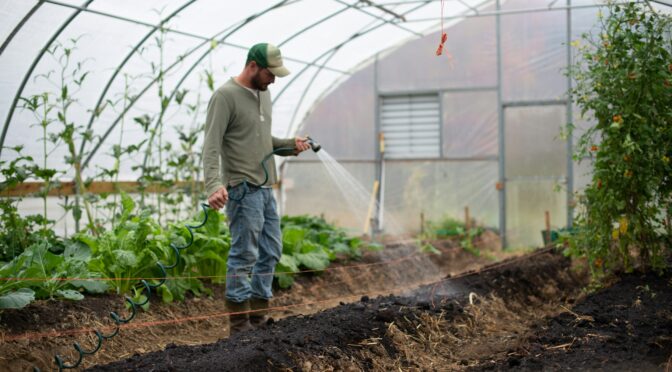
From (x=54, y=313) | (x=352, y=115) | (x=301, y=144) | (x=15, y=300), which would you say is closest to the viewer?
(x=15, y=300)

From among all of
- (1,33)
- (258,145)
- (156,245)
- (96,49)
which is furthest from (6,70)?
(258,145)

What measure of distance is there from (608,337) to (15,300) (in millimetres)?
3048

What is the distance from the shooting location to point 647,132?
4930 mm

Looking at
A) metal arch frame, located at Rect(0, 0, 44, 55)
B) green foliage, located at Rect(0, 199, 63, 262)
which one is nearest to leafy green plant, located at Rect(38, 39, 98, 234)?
metal arch frame, located at Rect(0, 0, 44, 55)

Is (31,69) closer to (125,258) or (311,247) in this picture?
(125,258)

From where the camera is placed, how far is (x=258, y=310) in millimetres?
4469

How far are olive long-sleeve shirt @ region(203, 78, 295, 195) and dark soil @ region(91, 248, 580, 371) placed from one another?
0.90 meters

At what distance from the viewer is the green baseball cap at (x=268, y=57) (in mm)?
4188

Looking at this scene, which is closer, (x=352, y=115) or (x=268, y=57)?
(x=268, y=57)

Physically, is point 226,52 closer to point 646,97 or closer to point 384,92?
point 384,92

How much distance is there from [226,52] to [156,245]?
3871 millimetres

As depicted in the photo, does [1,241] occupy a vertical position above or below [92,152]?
below

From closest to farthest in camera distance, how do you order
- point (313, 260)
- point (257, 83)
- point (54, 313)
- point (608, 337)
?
point (608, 337) → point (54, 313) → point (257, 83) → point (313, 260)

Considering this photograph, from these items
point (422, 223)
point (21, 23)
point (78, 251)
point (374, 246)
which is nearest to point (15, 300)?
point (78, 251)
